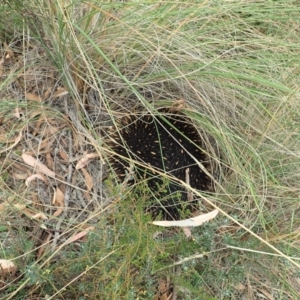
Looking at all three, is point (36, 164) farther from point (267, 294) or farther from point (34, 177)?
point (267, 294)

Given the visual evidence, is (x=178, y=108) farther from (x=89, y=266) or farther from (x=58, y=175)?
(x=89, y=266)

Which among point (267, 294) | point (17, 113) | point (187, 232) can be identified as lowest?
point (267, 294)

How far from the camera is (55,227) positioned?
3.52ft

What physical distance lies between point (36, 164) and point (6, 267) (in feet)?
0.85

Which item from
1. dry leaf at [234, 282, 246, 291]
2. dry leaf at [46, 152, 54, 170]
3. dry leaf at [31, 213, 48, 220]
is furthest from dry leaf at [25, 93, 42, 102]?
dry leaf at [234, 282, 246, 291]

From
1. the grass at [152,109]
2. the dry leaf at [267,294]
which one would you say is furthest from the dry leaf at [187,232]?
the dry leaf at [267,294]

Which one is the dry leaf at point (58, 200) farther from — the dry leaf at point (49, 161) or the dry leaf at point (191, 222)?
the dry leaf at point (191, 222)

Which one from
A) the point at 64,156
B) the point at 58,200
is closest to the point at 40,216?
the point at 58,200

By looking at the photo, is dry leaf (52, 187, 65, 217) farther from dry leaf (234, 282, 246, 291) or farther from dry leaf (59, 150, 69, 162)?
dry leaf (234, 282, 246, 291)

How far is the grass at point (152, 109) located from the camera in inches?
40.2

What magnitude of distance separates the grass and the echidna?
38 millimetres

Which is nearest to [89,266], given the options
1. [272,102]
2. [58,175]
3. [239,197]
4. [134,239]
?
[134,239]

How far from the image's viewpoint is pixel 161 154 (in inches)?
42.6

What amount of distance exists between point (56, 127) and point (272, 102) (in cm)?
52
